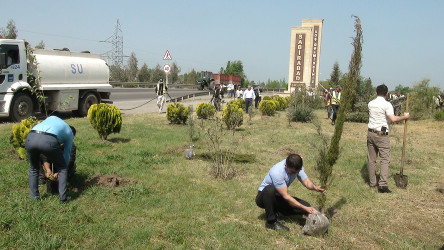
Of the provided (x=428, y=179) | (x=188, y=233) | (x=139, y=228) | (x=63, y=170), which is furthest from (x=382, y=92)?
(x=63, y=170)

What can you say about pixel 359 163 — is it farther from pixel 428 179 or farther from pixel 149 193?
pixel 149 193

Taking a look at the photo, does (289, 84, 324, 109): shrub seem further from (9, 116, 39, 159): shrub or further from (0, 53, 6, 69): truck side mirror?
(9, 116, 39, 159): shrub

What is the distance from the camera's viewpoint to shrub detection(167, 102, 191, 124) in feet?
42.1

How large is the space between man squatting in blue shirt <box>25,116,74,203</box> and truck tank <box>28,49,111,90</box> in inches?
360

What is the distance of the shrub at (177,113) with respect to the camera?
12828 millimetres

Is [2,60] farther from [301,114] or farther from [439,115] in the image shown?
Result: [439,115]

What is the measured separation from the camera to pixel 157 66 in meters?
63.0

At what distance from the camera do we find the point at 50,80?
45.0 ft

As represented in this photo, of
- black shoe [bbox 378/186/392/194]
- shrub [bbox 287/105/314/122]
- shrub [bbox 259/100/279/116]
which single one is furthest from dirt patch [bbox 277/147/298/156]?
shrub [bbox 259/100/279/116]

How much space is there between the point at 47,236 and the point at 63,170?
3.82ft

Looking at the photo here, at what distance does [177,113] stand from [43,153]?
27.3 ft

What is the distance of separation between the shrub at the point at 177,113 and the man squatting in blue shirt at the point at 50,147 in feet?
26.0

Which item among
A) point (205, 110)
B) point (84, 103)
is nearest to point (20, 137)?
point (205, 110)

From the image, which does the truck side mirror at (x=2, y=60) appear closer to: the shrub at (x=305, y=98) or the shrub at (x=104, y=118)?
the shrub at (x=104, y=118)
